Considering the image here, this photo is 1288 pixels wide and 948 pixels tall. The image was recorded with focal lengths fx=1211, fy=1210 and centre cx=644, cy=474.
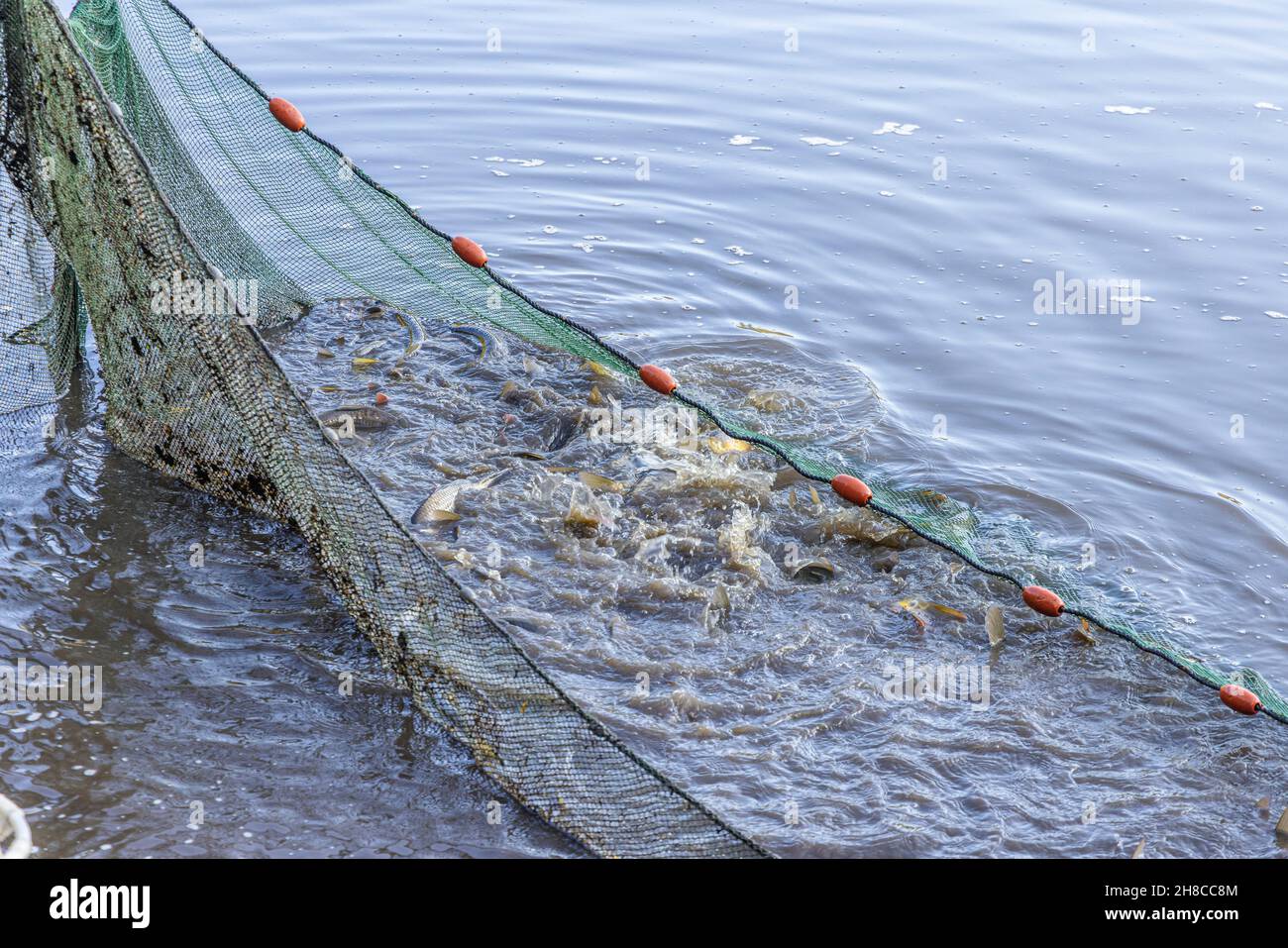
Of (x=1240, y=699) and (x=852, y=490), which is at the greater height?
(x=852, y=490)

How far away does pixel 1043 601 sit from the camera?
13.9 ft

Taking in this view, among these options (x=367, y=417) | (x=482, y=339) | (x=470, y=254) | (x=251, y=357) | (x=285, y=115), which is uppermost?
(x=285, y=115)

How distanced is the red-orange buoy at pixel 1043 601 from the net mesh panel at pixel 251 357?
69.9 inches

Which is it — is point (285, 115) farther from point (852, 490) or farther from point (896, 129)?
point (896, 129)

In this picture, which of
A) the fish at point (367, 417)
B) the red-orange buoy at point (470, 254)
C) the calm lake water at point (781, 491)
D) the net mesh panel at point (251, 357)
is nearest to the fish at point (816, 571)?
the calm lake water at point (781, 491)

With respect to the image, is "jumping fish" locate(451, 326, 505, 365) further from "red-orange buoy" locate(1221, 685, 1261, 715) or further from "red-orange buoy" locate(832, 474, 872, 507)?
"red-orange buoy" locate(1221, 685, 1261, 715)

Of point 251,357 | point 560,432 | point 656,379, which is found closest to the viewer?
point 251,357

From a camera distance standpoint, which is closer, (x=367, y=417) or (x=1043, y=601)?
(x=1043, y=601)

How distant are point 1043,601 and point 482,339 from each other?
10.8ft

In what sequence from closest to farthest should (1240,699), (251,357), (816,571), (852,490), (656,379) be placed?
1. (1240,699)
2. (251,357)
3. (852,490)
4. (656,379)
5. (816,571)

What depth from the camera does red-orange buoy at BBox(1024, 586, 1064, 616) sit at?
4230 millimetres

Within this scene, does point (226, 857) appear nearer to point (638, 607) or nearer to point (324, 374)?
point (638, 607)

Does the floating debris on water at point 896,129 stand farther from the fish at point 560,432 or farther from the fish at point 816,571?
the fish at point 816,571

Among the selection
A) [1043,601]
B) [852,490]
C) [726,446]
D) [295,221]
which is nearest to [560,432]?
[726,446]
